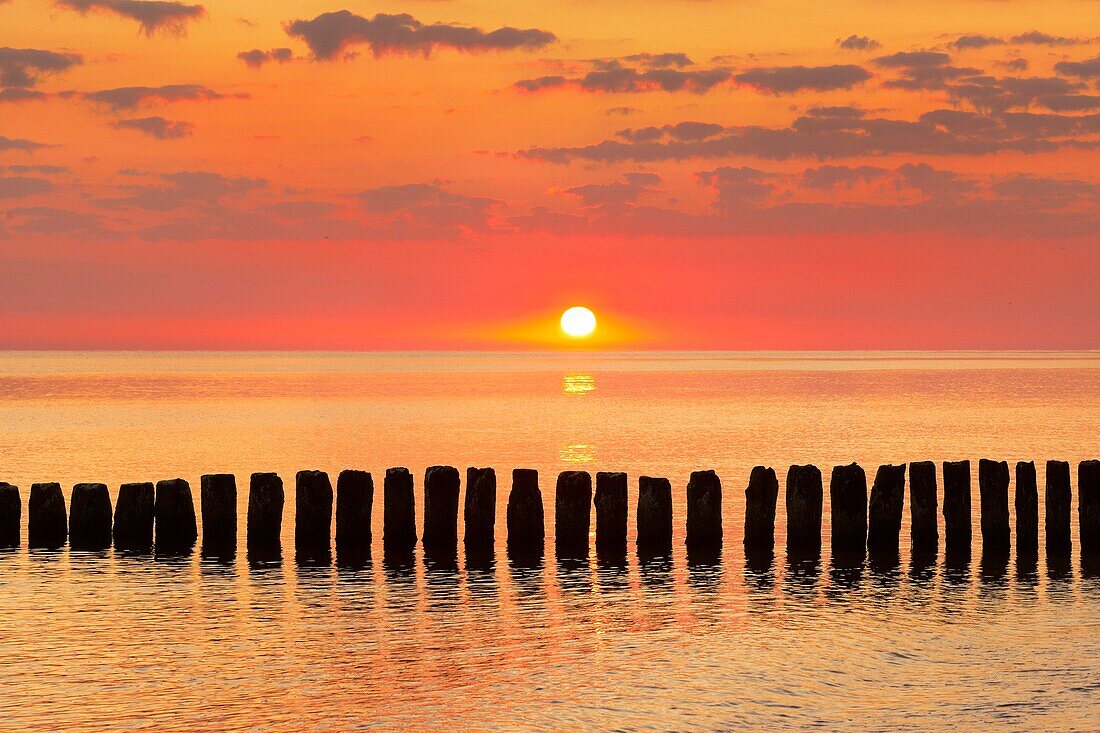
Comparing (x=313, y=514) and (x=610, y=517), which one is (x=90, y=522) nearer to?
(x=313, y=514)

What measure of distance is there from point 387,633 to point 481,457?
2732 centimetres

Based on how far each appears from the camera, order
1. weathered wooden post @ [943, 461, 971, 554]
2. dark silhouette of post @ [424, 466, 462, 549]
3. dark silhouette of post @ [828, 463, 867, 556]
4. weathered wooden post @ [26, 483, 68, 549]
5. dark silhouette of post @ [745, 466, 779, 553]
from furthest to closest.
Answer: weathered wooden post @ [26, 483, 68, 549], dark silhouette of post @ [424, 466, 462, 549], dark silhouette of post @ [745, 466, 779, 553], dark silhouette of post @ [828, 463, 867, 556], weathered wooden post @ [943, 461, 971, 554]

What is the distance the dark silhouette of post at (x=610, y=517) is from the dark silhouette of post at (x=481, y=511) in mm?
1745

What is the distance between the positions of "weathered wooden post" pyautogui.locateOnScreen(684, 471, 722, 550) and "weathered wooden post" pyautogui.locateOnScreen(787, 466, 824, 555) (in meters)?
1.17

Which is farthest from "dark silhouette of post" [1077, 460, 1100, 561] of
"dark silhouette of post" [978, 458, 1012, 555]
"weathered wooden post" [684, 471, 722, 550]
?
"weathered wooden post" [684, 471, 722, 550]

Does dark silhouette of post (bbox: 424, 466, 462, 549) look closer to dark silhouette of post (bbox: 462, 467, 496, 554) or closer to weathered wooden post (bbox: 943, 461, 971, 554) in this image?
dark silhouette of post (bbox: 462, 467, 496, 554)

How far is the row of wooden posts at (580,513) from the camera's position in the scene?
21.1 metres

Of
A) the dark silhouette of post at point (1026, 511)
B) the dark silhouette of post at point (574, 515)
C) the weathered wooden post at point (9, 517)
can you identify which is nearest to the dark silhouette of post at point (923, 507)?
the dark silhouette of post at point (1026, 511)

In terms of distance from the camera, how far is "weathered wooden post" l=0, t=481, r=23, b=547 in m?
22.0

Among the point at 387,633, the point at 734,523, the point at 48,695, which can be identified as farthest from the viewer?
the point at 734,523

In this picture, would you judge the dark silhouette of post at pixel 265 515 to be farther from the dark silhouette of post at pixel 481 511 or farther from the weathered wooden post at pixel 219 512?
the dark silhouette of post at pixel 481 511

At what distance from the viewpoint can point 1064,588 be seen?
62.0 feet

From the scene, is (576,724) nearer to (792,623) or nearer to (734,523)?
(792,623)

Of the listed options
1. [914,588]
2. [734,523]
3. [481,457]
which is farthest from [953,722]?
[481,457]
